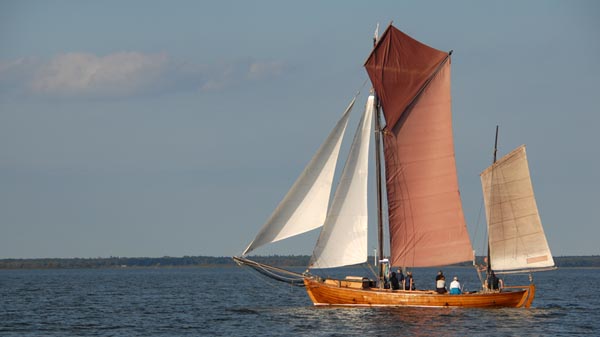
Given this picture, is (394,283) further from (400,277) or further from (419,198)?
(419,198)

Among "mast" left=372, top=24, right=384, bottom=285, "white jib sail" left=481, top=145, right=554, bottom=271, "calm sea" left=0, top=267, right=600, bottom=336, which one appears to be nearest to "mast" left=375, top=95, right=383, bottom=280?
"mast" left=372, top=24, right=384, bottom=285

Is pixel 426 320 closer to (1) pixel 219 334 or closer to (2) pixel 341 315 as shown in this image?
(2) pixel 341 315

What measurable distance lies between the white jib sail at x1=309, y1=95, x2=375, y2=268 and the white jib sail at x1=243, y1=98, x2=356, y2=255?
46.9 inches

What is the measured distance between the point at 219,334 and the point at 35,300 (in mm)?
35652

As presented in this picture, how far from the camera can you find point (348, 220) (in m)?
55.8

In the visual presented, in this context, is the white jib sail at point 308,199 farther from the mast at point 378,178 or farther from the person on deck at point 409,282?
the person on deck at point 409,282

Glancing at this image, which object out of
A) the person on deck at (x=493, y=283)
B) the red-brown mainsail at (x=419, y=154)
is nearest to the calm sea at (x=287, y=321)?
the person on deck at (x=493, y=283)

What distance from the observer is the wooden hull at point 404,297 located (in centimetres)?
5491

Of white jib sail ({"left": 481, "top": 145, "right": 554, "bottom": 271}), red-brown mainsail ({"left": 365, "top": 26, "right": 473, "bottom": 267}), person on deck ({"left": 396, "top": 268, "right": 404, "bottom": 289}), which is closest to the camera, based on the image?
white jib sail ({"left": 481, "top": 145, "right": 554, "bottom": 271})

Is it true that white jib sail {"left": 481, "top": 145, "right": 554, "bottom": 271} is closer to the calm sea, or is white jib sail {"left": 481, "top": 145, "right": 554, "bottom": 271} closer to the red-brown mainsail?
the red-brown mainsail

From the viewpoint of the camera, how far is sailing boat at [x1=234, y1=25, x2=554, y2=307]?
182 ft

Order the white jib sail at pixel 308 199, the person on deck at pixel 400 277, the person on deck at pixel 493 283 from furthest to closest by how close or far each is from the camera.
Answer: the person on deck at pixel 493 283, the person on deck at pixel 400 277, the white jib sail at pixel 308 199

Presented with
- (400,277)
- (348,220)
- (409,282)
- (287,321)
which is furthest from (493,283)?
(287,321)

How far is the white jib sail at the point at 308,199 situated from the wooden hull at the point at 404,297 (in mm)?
4141
